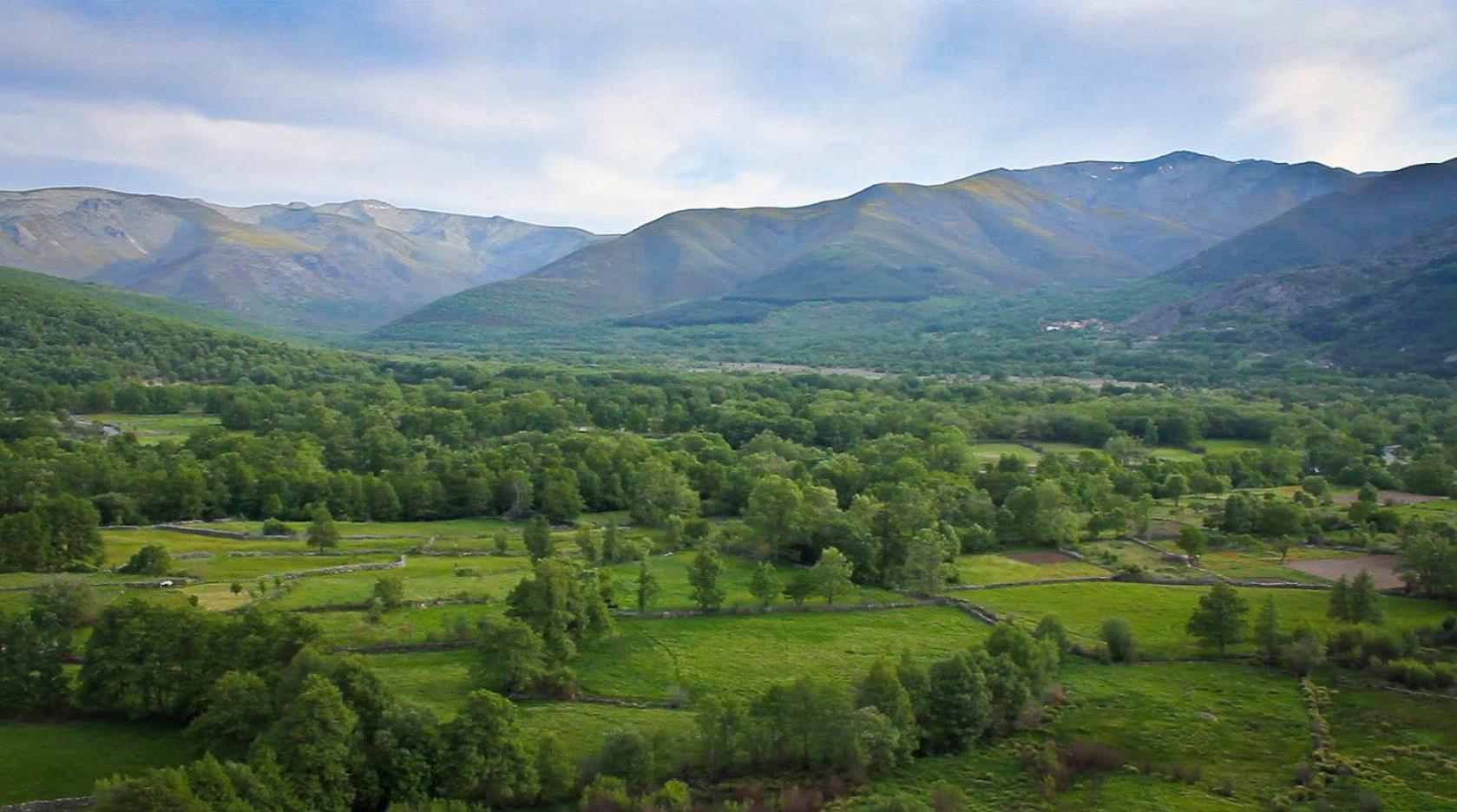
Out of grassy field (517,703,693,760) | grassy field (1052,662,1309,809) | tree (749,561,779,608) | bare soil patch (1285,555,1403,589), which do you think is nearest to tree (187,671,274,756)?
grassy field (517,703,693,760)

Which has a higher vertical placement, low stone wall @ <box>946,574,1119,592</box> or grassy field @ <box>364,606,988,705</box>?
low stone wall @ <box>946,574,1119,592</box>

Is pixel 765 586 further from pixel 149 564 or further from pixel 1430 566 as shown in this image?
pixel 1430 566

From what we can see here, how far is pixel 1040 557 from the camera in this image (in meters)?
60.9

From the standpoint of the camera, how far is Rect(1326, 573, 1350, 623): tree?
45188 millimetres

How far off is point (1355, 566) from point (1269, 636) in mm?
19672

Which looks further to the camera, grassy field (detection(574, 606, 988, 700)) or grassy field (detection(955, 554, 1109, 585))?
grassy field (detection(955, 554, 1109, 585))

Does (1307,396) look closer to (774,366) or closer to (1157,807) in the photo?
(774,366)

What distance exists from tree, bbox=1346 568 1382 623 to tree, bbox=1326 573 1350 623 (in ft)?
0.25

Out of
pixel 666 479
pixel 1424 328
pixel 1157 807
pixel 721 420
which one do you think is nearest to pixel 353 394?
pixel 721 420

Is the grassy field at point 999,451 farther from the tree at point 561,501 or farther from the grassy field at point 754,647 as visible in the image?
the grassy field at point 754,647

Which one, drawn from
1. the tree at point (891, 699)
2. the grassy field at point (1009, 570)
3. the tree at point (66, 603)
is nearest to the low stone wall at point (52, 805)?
the tree at point (66, 603)

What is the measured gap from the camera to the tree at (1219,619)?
140ft

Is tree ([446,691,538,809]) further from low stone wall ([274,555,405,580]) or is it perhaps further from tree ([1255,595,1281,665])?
tree ([1255,595,1281,665])

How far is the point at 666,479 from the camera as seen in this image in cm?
7169
